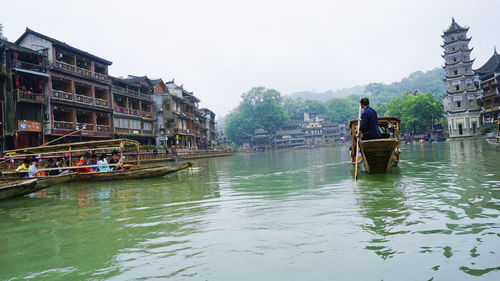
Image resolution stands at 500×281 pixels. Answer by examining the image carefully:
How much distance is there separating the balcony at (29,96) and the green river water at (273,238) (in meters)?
20.5

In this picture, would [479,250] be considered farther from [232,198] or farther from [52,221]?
[52,221]

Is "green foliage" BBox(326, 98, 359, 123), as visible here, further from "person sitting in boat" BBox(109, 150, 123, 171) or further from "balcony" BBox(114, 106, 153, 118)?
"person sitting in boat" BBox(109, 150, 123, 171)

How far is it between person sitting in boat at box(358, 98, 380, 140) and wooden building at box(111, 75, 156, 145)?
2937 centimetres

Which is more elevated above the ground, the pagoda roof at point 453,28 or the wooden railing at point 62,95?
the pagoda roof at point 453,28

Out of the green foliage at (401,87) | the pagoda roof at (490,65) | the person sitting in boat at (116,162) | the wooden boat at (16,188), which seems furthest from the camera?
the green foliage at (401,87)

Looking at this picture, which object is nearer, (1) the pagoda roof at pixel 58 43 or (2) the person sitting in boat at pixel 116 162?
(2) the person sitting in boat at pixel 116 162

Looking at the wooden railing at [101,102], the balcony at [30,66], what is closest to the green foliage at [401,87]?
the wooden railing at [101,102]

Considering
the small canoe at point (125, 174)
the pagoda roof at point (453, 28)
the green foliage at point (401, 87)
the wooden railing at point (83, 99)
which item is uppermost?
the green foliage at point (401, 87)

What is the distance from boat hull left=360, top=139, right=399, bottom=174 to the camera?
8.91m

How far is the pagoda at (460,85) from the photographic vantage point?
50.4 meters

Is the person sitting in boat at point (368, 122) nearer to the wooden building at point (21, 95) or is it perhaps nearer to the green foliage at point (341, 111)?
the wooden building at point (21, 95)

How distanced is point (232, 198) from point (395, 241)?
4535mm

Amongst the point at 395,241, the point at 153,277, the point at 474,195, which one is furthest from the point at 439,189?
the point at 153,277

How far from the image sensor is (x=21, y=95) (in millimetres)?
23438
